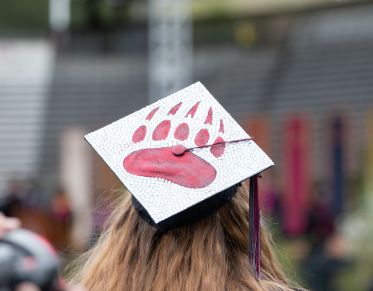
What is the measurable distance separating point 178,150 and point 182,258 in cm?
17

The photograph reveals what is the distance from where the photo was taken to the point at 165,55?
A: 49.3 feet

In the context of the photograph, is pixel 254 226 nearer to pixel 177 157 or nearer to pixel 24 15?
pixel 177 157

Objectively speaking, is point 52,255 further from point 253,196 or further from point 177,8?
point 177,8

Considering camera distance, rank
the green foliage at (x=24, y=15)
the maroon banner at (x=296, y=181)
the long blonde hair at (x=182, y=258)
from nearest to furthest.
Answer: the long blonde hair at (x=182, y=258) → the maroon banner at (x=296, y=181) → the green foliage at (x=24, y=15)

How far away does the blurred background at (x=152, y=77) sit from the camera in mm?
14195

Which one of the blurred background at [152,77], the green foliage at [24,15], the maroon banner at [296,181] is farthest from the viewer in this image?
the green foliage at [24,15]

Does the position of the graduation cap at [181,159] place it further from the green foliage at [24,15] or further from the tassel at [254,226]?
the green foliage at [24,15]

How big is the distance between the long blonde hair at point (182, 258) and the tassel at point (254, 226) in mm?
14

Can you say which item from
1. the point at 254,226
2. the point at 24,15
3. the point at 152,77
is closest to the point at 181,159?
the point at 254,226

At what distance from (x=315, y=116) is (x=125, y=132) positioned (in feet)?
50.3

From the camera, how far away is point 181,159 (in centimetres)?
165

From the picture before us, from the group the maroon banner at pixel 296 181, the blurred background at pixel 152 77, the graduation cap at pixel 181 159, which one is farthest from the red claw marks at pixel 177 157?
the blurred background at pixel 152 77

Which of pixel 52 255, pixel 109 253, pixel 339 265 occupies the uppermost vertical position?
pixel 52 255

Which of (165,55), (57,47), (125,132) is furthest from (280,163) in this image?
(125,132)
